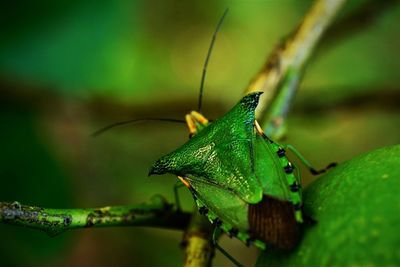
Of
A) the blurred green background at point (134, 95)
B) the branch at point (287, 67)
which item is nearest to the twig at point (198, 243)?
the branch at point (287, 67)

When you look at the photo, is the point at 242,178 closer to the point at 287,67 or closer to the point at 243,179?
the point at 243,179

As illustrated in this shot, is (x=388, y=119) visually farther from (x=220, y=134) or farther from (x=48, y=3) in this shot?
(x=220, y=134)

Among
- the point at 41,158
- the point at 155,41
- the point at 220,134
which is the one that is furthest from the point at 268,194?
the point at 155,41

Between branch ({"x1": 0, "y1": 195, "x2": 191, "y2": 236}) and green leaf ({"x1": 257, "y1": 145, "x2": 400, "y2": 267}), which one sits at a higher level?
green leaf ({"x1": 257, "y1": 145, "x2": 400, "y2": 267})

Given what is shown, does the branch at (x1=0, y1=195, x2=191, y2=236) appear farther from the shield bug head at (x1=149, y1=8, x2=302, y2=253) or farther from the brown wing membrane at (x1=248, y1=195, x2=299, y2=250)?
the brown wing membrane at (x1=248, y1=195, x2=299, y2=250)

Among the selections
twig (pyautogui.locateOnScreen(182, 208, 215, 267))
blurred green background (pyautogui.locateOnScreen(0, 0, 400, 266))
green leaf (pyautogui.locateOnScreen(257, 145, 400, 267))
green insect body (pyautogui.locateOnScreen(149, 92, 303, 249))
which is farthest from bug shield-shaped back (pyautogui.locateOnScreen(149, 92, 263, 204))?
blurred green background (pyautogui.locateOnScreen(0, 0, 400, 266))

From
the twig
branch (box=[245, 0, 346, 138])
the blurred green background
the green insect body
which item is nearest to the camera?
the green insect body
